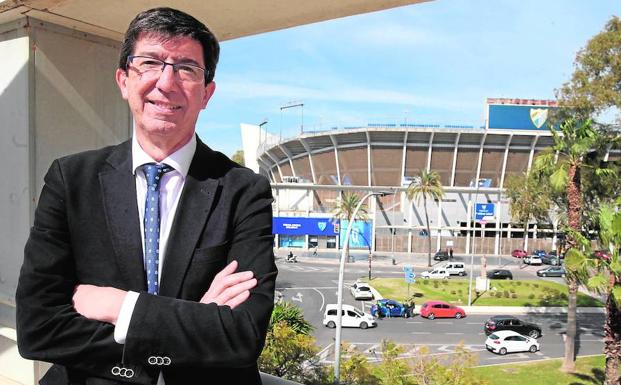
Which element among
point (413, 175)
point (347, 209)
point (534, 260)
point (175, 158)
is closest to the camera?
point (175, 158)

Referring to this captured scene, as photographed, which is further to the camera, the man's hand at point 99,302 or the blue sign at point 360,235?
the blue sign at point 360,235

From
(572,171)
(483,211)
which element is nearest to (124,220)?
(572,171)

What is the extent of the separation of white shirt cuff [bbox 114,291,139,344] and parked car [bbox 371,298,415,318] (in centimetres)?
2547

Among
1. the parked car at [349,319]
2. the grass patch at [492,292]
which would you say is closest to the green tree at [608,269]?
the parked car at [349,319]

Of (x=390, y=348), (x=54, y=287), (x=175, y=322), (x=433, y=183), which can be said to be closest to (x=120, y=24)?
(x=54, y=287)

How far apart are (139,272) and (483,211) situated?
5454 centimetres

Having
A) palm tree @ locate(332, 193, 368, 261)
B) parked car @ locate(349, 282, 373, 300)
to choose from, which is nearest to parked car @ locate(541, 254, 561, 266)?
palm tree @ locate(332, 193, 368, 261)

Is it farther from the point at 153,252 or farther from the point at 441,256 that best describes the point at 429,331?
the point at 441,256

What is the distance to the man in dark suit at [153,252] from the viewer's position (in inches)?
64.5

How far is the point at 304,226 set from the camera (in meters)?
54.0

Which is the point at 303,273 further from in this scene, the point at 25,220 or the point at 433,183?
the point at 25,220

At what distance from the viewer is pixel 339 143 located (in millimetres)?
58312

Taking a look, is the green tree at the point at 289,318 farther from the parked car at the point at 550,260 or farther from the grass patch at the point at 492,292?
the parked car at the point at 550,260

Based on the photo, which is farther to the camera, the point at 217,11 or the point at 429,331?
the point at 429,331
